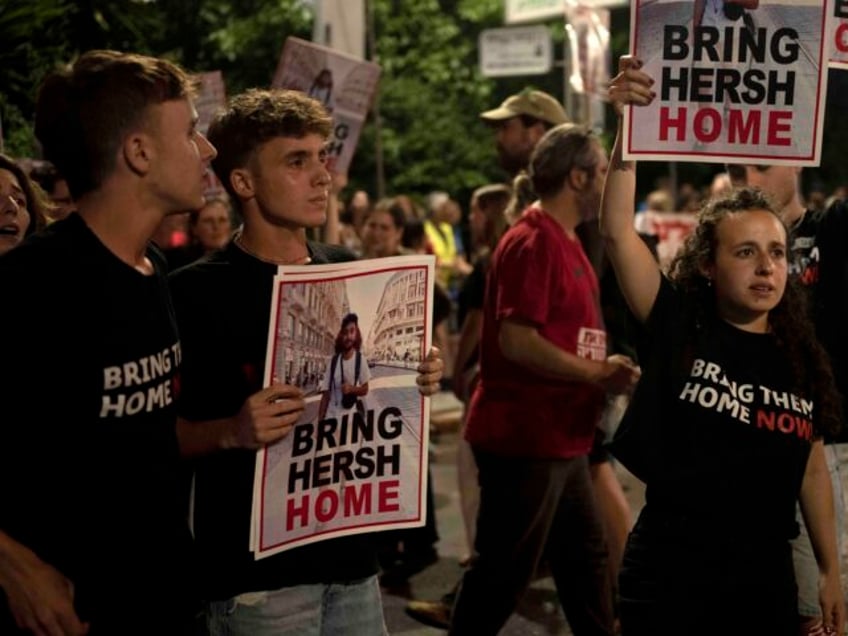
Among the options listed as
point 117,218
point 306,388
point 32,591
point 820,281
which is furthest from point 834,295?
point 32,591

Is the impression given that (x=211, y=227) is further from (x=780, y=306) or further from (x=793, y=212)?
(x=780, y=306)

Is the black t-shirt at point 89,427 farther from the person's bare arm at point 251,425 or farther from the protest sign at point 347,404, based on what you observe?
the protest sign at point 347,404

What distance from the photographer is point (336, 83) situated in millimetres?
7164

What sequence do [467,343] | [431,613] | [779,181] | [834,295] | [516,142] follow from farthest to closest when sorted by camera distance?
1. [516,142]
2. [467,343]
3. [431,613]
4. [779,181]
5. [834,295]

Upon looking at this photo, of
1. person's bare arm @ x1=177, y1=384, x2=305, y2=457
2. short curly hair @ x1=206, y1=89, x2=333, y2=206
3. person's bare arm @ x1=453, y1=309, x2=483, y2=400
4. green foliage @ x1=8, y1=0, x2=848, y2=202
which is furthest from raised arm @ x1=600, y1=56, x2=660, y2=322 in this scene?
green foliage @ x1=8, y1=0, x2=848, y2=202

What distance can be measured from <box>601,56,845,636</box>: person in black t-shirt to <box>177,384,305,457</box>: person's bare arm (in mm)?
1025

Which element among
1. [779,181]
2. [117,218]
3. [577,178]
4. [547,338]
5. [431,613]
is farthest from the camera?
[431,613]

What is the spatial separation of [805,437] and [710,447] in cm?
29

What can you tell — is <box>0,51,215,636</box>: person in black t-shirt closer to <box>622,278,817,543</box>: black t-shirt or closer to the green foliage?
<box>622,278,817,543</box>: black t-shirt

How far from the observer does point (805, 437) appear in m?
3.50

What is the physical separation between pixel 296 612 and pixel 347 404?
51 centimetres

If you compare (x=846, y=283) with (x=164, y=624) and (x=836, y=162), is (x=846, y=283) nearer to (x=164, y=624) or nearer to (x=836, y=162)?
(x=164, y=624)

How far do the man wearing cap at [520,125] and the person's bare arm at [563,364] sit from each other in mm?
2204

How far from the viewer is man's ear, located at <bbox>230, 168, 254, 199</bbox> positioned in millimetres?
3236
